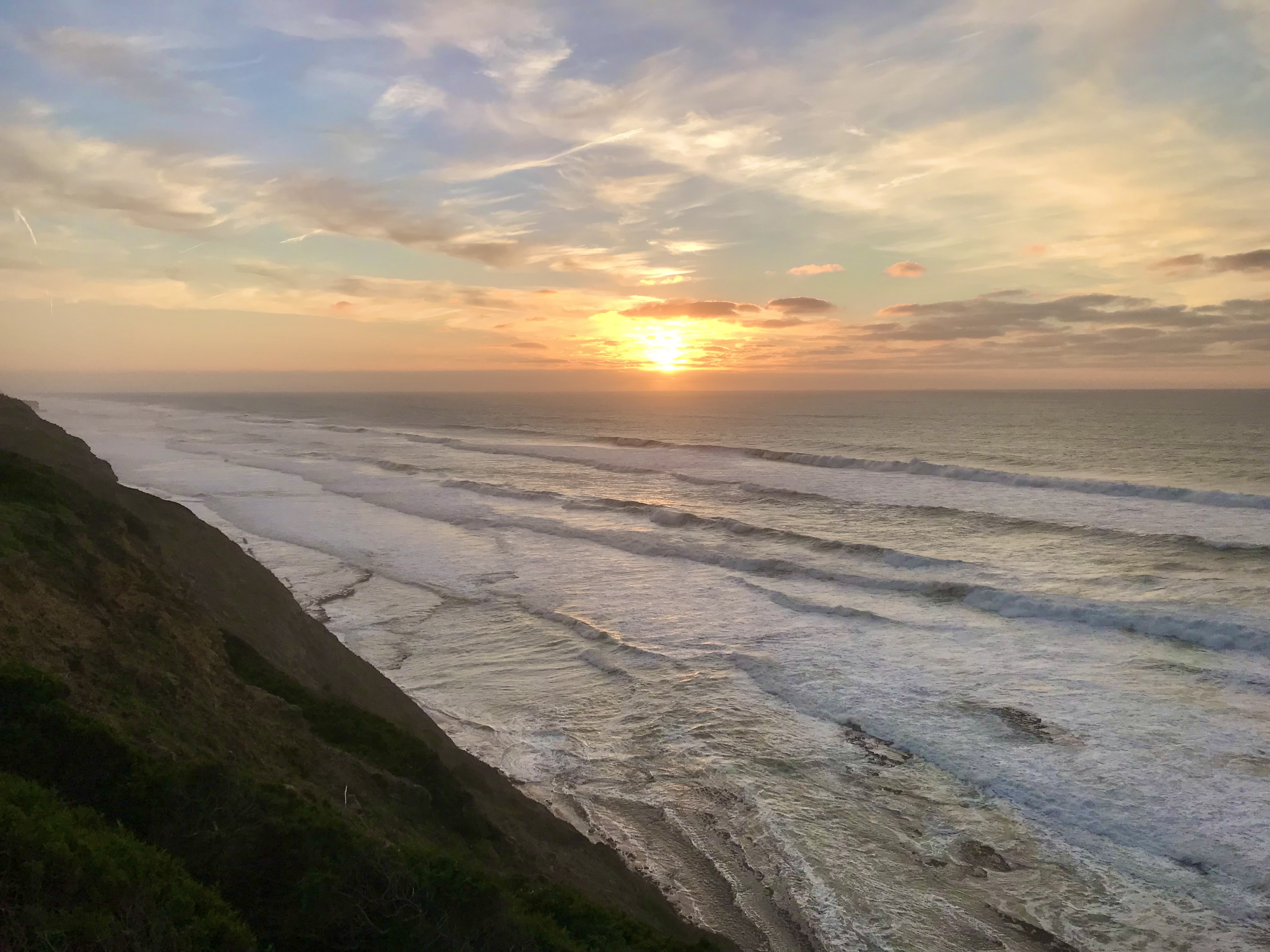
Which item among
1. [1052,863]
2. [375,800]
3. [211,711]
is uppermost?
[211,711]

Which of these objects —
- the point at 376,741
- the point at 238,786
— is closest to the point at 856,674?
the point at 376,741

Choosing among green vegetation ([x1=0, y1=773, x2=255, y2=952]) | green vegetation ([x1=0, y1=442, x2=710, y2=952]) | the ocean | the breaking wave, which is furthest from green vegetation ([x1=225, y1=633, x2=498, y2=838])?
the breaking wave

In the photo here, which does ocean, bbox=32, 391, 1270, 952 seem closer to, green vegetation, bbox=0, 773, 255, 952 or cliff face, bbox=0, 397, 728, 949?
cliff face, bbox=0, 397, 728, 949

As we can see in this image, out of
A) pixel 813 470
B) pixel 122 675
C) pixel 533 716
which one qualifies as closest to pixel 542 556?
pixel 533 716

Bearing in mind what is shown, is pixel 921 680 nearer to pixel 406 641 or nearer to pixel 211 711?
pixel 406 641

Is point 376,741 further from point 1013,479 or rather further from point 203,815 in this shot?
point 1013,479

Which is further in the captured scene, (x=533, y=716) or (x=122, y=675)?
(x=533, y=716)
